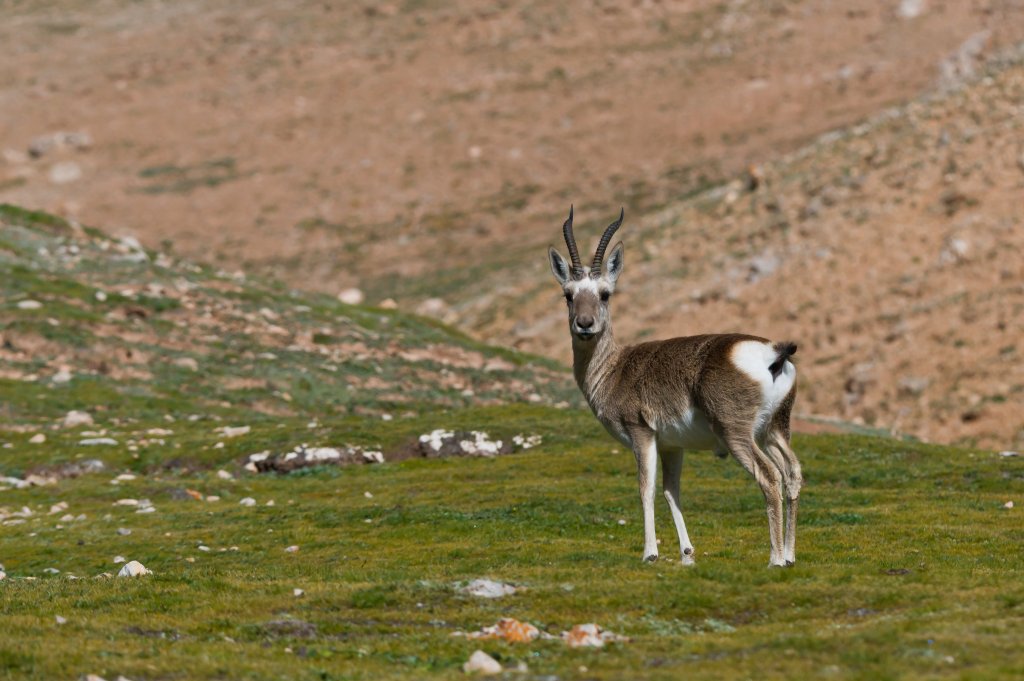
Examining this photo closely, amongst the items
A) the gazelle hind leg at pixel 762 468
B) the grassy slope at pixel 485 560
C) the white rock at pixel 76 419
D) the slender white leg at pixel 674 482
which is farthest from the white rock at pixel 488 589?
the white rock at pixel 76 419

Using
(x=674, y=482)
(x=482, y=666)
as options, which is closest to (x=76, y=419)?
(x=674, y=482)

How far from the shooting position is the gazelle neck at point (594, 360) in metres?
20.7

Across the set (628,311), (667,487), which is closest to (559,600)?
(667,487)

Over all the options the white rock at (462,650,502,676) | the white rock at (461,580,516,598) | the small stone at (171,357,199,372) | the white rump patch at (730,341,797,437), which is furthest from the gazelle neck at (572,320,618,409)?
the small stone at (171,357,199,372)

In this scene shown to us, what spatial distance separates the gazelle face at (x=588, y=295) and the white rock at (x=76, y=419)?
25671mm

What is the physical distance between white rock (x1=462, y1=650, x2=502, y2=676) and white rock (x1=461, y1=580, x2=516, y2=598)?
3.71 m

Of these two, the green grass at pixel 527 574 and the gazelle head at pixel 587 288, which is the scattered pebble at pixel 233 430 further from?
the gazelle head at pixel 587 288

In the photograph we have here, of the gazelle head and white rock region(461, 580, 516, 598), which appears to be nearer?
white rock region(461, 580, 516, 598)

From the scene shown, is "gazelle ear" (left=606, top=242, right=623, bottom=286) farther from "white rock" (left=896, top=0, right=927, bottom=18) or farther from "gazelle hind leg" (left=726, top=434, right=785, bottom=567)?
"white rock" (left=896, top=0, right=927, bottom=18)

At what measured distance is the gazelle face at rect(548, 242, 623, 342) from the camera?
789 inches

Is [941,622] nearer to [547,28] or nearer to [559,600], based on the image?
[559,600]

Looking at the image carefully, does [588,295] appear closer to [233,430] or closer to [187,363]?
[233,430]

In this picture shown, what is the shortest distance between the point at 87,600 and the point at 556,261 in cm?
835

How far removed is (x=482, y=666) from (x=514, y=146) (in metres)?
91.6
